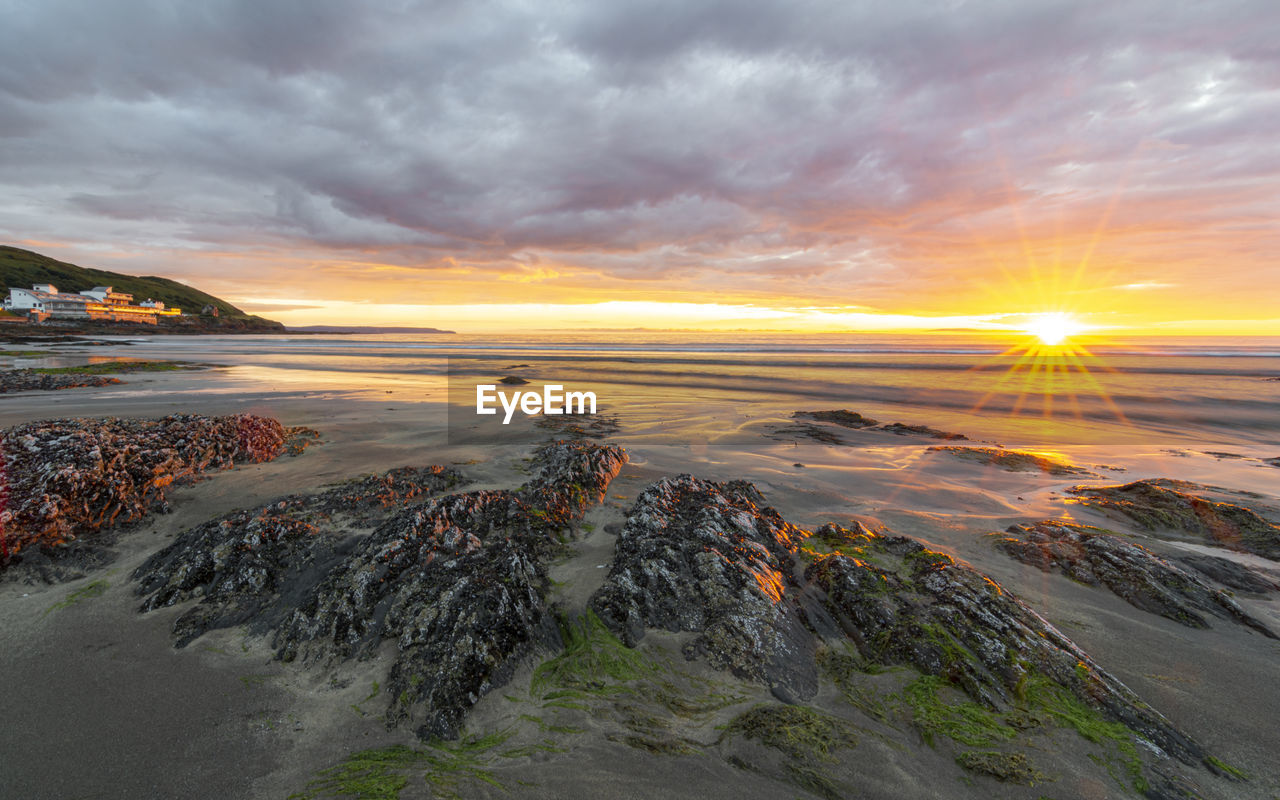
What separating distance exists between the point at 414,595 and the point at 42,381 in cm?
2502

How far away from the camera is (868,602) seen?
4.51m

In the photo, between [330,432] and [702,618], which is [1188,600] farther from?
[330,432]

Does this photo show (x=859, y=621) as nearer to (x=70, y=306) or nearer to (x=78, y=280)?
(x=70, y=306)

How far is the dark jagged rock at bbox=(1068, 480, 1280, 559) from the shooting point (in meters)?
6.35

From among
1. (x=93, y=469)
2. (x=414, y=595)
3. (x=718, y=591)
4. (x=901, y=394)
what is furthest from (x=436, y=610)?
(x=901, y=394)

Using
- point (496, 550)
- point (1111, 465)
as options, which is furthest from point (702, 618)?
point (1111, 465)

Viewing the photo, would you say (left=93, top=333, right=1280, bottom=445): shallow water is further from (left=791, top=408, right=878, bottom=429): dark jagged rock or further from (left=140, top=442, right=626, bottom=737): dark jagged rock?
(left=140, top=442, right=626, bottom=737): dark jagged rock

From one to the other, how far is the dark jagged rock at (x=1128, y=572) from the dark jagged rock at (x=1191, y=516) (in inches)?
78.2

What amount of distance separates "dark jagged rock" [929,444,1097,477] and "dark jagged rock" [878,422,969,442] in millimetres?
1789

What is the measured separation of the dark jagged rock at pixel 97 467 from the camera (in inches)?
207

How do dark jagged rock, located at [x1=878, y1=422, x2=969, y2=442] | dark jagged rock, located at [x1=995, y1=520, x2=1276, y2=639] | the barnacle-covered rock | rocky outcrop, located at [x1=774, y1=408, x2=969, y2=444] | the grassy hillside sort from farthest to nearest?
the grassy hillside
dark jagged rock, located at [x1=878, y1=422, x2=969, y2=442]
rocky outcrop, located at [x1=774, y1=408, x2=969, y2=444]
dark jagged rock, located at [x1=995, y1=520, x2=1276, y2=639]
the barnacle-covered rock

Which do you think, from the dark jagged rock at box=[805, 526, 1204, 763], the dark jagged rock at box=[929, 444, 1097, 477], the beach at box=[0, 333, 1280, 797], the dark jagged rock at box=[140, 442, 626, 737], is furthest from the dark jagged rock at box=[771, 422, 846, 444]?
the dark jagged rock at box=[140, 442, 626, 737]

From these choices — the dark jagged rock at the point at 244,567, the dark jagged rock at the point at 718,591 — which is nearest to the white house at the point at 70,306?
the dark jagged rock at the point at 244,567

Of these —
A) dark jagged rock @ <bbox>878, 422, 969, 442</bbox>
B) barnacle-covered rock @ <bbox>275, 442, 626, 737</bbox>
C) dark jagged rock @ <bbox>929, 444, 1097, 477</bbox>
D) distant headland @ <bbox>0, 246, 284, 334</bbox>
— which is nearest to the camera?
barnacle-covered rock @ <bbox>275, 442, 626, 737</bbox>
